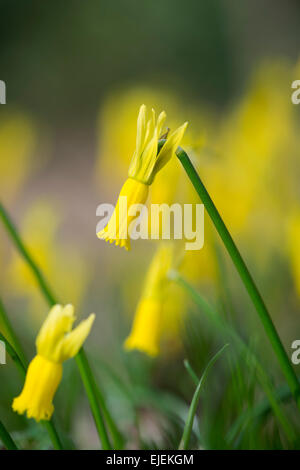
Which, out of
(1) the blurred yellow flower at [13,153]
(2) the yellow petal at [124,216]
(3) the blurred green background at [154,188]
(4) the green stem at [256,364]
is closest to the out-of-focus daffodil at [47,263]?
(3) the blurred green background at [154,188]

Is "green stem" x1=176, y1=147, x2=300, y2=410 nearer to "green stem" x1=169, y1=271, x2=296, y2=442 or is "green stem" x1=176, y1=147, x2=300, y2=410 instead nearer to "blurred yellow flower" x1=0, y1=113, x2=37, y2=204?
"green stem" x1=169, y1=271, x2=296, y2=442

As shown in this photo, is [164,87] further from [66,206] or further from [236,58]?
[66,206]

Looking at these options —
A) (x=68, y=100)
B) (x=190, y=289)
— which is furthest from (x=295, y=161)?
(x=68, y=100)

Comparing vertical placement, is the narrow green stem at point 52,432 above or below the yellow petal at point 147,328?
below

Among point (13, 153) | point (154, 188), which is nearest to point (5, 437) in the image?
point (154, 188)

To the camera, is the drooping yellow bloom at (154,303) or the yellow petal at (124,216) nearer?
the yellow petal at (124,216)

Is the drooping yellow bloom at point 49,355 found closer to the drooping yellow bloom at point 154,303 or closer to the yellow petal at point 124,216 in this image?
the yellow petal at point 124,216

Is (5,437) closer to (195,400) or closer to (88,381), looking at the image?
(88,381)

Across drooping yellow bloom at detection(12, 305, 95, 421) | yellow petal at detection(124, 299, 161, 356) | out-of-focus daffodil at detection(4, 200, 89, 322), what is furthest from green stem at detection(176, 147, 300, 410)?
out-of-focus daffodil at detection(4, 200, 89, 322)
